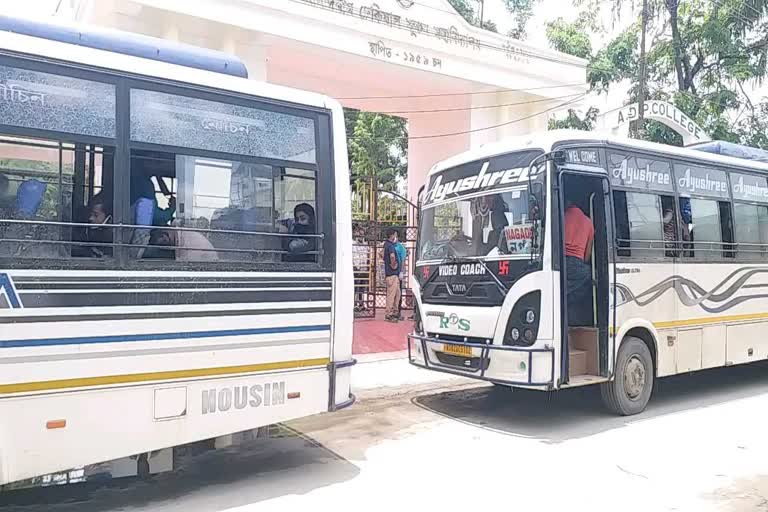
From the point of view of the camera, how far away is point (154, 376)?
14.4ft

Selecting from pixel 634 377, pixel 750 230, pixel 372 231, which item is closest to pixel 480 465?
pixel 634 377

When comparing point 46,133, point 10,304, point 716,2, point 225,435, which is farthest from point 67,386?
point 716,2

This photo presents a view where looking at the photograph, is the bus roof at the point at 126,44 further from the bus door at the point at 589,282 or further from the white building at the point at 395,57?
the white building at the point at 395,57

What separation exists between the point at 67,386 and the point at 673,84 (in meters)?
21.8

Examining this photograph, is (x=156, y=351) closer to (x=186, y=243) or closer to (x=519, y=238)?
(x=186, y=243)

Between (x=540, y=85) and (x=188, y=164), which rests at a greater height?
(x=540, y=85)

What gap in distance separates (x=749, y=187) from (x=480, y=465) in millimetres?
6075

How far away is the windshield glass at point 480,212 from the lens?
6.75 m

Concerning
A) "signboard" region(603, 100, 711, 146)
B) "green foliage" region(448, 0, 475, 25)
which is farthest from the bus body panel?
"green foliage" region(448, 0, 475, 25)

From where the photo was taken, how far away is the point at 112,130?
14.3 ft

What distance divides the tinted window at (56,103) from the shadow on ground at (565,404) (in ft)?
15.7

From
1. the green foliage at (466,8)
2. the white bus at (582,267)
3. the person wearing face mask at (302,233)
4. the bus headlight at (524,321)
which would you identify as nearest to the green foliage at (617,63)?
the green foliage at (466,8)

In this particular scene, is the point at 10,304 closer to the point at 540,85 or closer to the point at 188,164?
the point at 188,164

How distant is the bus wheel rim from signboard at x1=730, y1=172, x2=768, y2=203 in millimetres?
3059
